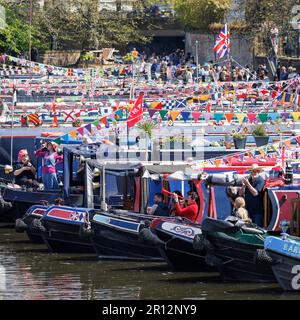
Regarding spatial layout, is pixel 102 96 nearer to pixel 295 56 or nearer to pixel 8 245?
pixel 295 56

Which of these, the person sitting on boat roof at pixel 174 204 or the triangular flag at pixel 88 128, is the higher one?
the triangular flag at pixel 88 128

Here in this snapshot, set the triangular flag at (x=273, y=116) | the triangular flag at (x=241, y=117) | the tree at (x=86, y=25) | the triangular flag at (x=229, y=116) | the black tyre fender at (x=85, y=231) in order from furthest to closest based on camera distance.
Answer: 1. the tree at (x=86, y=25)
2. the triangular flag at (x=273, y=116)
3. the triangular flag at (x=229, y=116)
4. the triangular flag at (x=241, y=117)
5. the black tyre fender at (x=85, y=231)

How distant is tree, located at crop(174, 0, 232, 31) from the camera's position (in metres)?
65.2

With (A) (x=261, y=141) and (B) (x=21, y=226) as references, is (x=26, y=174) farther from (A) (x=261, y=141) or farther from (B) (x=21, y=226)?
(A) (x=261, y=141)

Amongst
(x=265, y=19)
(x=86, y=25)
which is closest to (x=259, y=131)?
(x=265, y=19)

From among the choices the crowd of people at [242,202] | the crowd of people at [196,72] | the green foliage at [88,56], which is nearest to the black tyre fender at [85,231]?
the crowd of people at [242,202]

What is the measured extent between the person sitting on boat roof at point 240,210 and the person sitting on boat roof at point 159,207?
2.34 metres

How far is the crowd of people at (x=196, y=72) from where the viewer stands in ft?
171

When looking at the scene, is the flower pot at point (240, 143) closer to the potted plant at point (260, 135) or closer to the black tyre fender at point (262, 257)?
the potted plant at point (260, 135)

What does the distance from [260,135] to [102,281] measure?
44.7ft

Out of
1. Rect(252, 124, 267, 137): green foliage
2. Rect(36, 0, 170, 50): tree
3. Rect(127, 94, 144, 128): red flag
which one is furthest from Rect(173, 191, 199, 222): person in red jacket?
Rect(36, 0, 170, 50): tree

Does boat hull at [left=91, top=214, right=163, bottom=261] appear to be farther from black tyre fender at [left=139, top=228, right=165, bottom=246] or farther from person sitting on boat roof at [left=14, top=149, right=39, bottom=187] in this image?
person sitting on boat roof at [left=14, top=149, right=39, bottom=187]

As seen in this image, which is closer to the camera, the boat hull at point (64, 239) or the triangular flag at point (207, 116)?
the boat hull at point (64, 239)


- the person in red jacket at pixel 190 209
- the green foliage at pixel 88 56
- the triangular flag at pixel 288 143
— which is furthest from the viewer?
the green foliage at pixel 88 56
